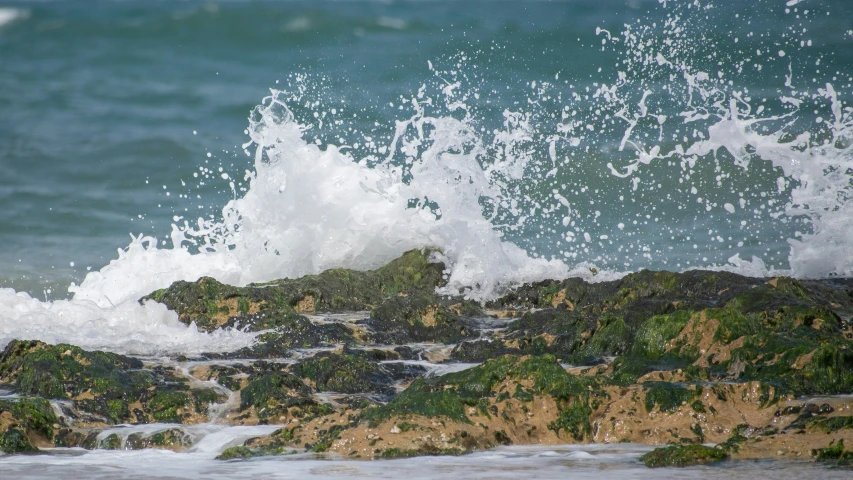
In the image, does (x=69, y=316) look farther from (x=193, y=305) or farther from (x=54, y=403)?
(x=54, y=403)

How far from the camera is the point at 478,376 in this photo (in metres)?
4.93

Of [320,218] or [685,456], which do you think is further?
[320,218]

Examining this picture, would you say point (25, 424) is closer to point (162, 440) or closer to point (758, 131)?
point (162, 440)

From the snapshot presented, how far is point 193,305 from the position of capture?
8211 mm

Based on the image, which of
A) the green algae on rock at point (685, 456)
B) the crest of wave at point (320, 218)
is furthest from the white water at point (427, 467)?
the crest of wave at point (320, 218)

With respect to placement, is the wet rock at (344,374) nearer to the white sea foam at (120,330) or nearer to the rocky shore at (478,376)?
the rocky shore at (478,376)

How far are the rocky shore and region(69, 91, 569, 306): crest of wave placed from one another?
189cm

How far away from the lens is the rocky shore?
4199 mm

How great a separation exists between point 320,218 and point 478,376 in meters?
6.72

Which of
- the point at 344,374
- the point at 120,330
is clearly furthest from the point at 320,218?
the point at 344,374

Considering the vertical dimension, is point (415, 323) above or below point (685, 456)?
above

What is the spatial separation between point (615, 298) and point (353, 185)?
4.84 meters

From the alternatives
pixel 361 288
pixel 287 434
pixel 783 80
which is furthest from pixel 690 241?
pixel 287 434

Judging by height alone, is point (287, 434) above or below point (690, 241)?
below
